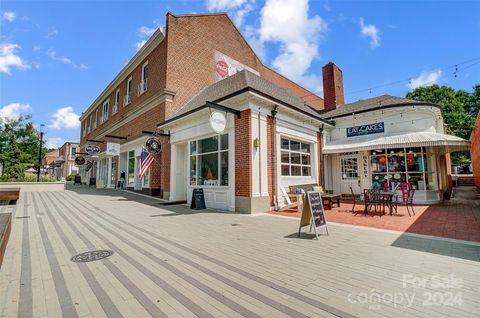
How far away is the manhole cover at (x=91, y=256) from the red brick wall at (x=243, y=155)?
5161 millimetres

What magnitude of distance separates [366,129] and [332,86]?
577cm

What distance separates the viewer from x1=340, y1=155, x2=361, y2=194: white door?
1327 centimetres

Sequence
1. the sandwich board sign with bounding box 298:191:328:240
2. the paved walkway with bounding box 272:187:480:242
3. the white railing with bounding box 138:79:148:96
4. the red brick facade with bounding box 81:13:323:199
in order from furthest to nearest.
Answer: the white railing with bounding box 138:79:148:96 < the red brick facade with bounding box 81:13:323:199 < the paved walkway with bounding box 272:187:480:242 < the sandwich board sign with bounding box 298:191:328:240

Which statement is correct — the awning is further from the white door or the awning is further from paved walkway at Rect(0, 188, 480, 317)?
paved walkway at Rect(0, 188, 480, 317)

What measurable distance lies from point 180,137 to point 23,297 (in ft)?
32.3

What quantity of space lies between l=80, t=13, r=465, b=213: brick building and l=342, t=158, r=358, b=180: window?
0.13 m

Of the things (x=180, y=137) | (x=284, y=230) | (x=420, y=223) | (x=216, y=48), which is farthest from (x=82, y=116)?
(x=420, y=223)

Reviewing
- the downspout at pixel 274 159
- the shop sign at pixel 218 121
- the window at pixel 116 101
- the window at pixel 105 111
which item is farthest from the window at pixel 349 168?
the window at pixel 105 111

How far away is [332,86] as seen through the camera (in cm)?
1778

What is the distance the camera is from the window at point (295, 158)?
35.4 feet

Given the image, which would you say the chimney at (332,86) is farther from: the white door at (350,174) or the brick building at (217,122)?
the white door at (350,174)

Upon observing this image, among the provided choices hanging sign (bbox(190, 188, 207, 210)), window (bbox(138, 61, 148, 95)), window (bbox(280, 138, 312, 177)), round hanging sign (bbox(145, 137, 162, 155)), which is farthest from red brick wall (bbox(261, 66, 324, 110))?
hanging sign (bbox(190, 188, 207, 210))

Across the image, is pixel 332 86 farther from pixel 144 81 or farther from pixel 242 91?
pixel 144 81

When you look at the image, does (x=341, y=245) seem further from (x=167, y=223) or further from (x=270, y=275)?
(x=167, y=223)
